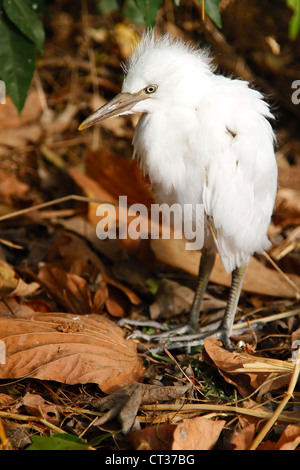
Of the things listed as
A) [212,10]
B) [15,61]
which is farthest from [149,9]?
[15,61]

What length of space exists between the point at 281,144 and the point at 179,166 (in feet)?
7.63

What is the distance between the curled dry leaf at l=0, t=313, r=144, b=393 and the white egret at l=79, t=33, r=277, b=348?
2.34 feet

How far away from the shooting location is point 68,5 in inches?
174

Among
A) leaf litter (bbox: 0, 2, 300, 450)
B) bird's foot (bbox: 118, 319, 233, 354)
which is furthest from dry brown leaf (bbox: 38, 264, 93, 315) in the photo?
bird's foot (bbox: 118, 319, 233, 354)

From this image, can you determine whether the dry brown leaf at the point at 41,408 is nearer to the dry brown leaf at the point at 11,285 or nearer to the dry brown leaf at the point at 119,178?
the dry brown leaf at the point at 11,285

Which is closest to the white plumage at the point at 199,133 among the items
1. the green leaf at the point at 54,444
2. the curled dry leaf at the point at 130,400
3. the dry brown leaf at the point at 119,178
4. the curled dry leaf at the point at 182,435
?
the curled dry leaf at the point at 130,400

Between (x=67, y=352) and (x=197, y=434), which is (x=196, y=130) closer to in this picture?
(x=67, y=352)

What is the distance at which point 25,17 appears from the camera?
2.29 meters

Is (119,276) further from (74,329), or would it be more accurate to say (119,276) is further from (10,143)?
(10,143)

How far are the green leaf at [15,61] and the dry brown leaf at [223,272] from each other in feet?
3.58

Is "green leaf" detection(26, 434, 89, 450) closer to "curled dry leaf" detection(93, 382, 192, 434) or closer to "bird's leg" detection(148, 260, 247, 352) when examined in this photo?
"curled dry leaf" detection(93, 382, 192, 434)

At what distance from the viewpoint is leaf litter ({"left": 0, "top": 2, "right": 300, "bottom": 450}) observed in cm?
187

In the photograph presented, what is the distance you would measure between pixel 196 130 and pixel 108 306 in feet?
3.63
